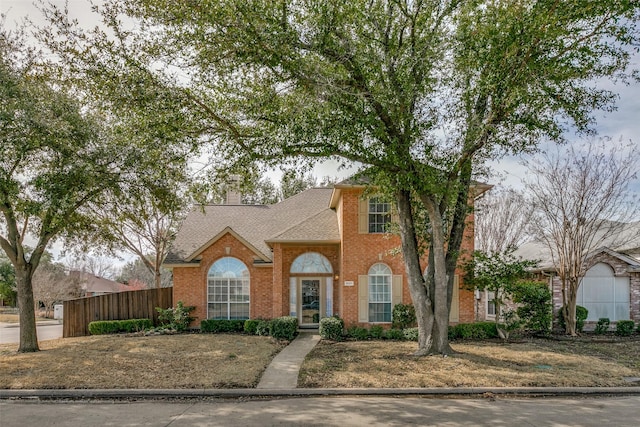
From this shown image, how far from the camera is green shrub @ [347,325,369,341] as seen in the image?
16.6 m

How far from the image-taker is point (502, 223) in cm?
2883

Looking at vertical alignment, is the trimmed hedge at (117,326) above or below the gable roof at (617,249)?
below

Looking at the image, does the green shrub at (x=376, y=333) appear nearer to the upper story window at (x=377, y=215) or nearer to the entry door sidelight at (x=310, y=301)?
the entry door sidelight at (x=310, y=301)

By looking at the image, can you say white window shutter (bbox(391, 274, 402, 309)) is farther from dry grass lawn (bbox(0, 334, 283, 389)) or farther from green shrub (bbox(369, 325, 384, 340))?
dry grass lawn (bbox(0, 334, 283, 389))

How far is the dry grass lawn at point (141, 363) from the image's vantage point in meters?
10.1

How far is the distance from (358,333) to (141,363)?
7.51 metres

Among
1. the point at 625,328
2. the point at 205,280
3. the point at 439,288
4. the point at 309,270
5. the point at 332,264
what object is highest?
the point at 332,264

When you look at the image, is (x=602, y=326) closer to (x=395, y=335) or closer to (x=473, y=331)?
(x=473, y=331)

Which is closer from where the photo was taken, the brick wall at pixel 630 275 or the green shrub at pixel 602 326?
the green shrub at pixel 602 326

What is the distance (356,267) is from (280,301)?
3.33 meters

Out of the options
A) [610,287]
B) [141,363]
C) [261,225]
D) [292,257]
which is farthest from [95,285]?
[610,287]

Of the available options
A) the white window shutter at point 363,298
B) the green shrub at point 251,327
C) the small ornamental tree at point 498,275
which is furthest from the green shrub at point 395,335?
the green shrub at point 251,327

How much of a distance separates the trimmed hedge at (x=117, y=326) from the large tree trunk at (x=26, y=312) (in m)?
4.55

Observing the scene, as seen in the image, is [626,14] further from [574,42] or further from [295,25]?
[295,25]
